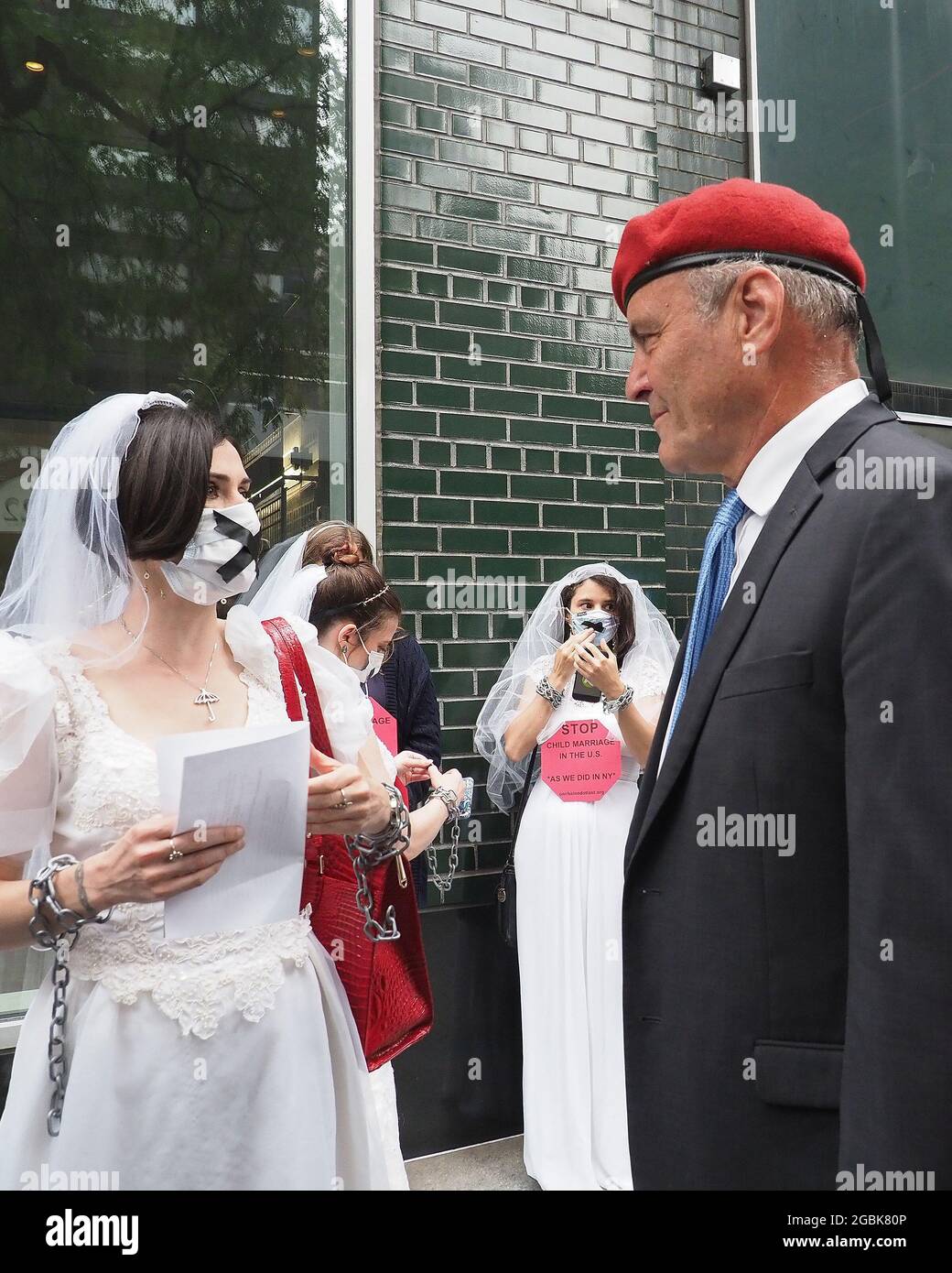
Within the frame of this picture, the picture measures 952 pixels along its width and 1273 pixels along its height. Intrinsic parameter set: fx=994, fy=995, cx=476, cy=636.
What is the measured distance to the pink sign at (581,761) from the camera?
3.94 m

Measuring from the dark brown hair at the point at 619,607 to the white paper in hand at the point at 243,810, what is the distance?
2.67 metres

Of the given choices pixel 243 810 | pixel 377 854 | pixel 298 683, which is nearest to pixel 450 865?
pixel 377 854

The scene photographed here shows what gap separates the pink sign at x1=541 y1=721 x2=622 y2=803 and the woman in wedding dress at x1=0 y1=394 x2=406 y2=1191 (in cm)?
206

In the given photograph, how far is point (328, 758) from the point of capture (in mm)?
1964

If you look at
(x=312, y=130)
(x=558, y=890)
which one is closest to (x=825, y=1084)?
(x=558, y=890)

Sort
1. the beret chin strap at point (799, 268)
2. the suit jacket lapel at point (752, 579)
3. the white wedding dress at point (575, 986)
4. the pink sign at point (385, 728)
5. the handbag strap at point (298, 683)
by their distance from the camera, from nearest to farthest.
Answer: the suit jacket lapel at point (752, 579) → the beret chin strap at point (799, 268) → the handbag strap at point (298, 683) → the pink sign at point (385, 728) → the white wedding dress at point (575, 986)

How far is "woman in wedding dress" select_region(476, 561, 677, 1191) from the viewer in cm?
380

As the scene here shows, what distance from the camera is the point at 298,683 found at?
2076 millimetres

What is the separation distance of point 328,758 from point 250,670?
0.86 feet

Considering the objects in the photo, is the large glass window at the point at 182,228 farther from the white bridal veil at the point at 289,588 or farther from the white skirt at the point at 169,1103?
the white skirt at the point at 169,1103

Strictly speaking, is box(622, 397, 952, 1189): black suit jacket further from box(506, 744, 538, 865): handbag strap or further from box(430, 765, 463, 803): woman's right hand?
box(506, 744, 538, 865): handbag strap

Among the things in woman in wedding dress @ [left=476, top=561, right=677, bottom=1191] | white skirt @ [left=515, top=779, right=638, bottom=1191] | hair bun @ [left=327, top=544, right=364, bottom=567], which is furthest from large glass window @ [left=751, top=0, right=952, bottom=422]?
hair bun @ [left=327, top=544, right=364, bottom=567]

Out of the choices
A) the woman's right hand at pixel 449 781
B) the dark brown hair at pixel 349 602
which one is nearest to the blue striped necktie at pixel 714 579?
the dark brown hair at pixel 349 602
